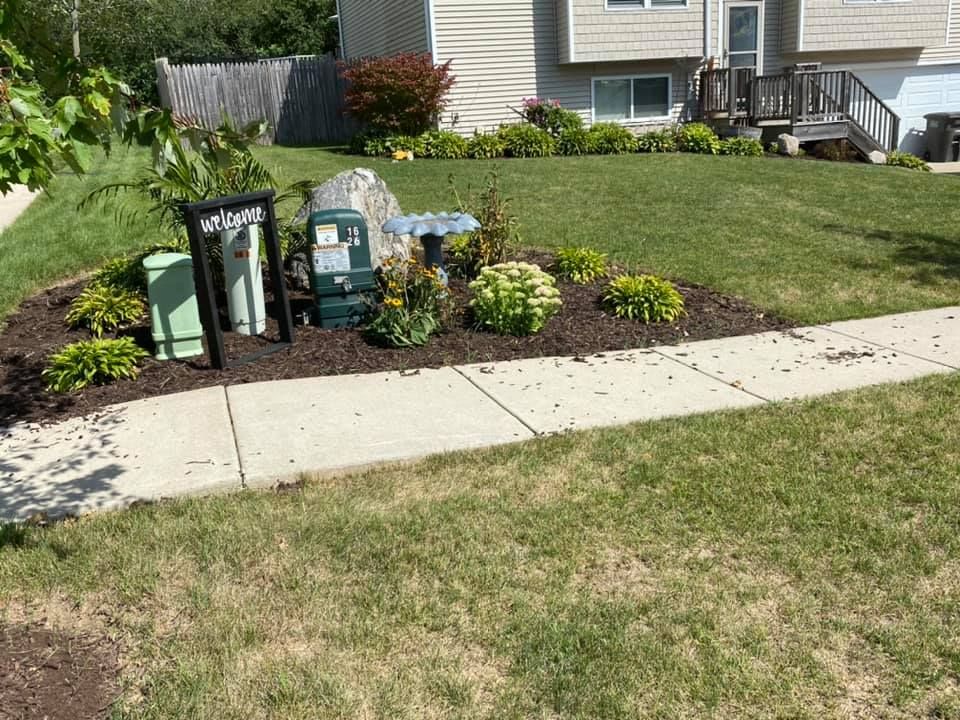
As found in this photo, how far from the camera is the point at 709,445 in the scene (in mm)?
4676

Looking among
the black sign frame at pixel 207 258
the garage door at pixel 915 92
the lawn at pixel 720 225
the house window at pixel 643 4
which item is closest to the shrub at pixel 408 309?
the black sign frame at pixel 207 258

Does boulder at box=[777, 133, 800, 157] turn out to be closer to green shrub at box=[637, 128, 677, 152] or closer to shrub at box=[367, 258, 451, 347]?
green shrub at box=[637, 128, 677, 152]

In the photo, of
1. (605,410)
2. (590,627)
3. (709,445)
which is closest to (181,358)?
(605,410)

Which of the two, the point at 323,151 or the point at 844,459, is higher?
the point at 323,151

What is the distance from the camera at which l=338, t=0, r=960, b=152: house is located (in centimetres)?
1873

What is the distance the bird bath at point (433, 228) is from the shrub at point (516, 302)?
0.40 meters

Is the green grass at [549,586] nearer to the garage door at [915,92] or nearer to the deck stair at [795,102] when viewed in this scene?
the deck stair at [795,102]

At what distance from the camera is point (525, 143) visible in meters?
17.0

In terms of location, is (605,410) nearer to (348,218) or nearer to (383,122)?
(348,218)

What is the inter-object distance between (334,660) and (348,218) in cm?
432

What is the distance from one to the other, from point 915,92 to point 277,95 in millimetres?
16368

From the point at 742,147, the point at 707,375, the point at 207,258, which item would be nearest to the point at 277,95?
the point at 742,147

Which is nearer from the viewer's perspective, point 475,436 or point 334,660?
point 334,660

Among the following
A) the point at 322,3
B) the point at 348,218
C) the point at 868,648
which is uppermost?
the point at 322,3
